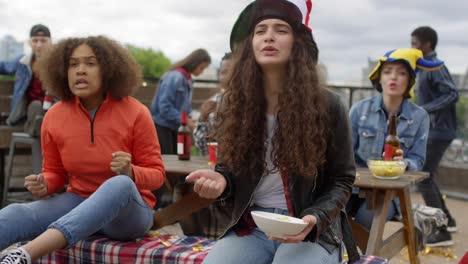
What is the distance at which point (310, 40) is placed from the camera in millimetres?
2455

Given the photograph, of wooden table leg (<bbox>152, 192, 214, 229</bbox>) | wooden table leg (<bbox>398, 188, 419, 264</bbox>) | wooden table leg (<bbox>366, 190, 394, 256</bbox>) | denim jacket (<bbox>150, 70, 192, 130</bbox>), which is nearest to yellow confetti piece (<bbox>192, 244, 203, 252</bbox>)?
wooden table leg (<bbox>152, 192, 214, 229</bbox>)

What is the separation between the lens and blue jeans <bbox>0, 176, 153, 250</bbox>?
2.66 m

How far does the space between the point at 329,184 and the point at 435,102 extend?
373 centimetres

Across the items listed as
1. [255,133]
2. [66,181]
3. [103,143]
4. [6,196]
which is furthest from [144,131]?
[6,196]

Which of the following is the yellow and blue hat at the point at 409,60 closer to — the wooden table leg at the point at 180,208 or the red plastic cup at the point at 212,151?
the red plastic cup at the point at 212,151

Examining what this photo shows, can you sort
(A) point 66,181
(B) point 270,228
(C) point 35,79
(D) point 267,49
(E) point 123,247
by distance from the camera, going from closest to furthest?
(B) point 270,228, (D) point 267,49, (E) point 123,247, (A) point 66,181, (C) point 35,79

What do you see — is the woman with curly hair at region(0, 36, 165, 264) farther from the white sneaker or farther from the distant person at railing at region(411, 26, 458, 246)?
the distant person at railing at region(411, 26, 458, 246)

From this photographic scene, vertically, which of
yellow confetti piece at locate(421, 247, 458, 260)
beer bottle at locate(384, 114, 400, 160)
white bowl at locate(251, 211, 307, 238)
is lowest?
yellow confetti piece at locate(421, 247, 458, 260)

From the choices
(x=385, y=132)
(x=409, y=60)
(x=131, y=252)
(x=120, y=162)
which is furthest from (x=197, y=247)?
(x=409, y=60)

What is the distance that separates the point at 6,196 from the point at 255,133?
388 cm

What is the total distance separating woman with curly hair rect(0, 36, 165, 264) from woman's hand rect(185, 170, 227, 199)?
0.65 meters

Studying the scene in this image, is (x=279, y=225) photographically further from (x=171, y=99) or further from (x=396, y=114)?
(x=171, y=99)

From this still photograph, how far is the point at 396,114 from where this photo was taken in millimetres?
4008

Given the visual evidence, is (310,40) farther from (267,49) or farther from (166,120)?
(166,120)
